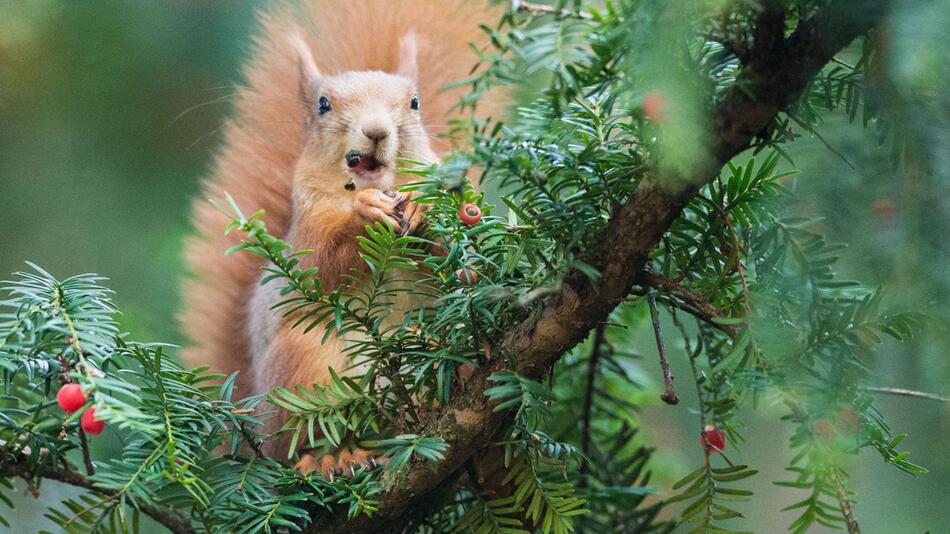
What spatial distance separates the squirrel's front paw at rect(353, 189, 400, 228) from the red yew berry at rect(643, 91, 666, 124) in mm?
569

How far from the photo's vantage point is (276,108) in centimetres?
162

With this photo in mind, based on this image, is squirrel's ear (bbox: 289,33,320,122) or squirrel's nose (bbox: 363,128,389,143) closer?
squirrel's nose (bbox: 363,128,389,143)

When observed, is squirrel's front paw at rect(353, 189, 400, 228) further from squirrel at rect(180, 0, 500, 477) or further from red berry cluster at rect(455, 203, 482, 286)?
red berry cluster at rect(455, 203, 482, 286)

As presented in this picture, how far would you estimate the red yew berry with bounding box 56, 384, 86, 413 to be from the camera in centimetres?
73

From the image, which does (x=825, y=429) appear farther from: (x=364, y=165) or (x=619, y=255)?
(x=364, y=165)

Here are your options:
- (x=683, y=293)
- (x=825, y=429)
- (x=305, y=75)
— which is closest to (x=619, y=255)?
(x=683, y=293)

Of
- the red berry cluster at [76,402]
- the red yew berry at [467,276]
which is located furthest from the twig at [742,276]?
the red berry cluster at [76,402]

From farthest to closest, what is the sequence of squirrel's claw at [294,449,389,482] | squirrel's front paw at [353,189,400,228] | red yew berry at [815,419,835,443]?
1. squirrel's front paw at [353,189,400,228]
2. squirrel's claw at [294,449,389,482]
3. red yew berry at [815,419,835,443]

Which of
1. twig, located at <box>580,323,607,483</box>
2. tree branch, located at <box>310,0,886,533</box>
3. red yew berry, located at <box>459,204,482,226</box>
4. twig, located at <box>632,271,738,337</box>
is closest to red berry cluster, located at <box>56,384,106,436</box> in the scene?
tree branch, located at <box>310,0,886,533</box>

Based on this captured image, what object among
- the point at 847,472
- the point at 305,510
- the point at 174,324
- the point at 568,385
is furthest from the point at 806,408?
the point at 174,324

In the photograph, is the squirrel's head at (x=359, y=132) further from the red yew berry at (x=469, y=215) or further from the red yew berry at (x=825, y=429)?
the red yew berry at (x=825, y=429)

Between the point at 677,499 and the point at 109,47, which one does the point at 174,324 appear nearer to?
the point at 109,47

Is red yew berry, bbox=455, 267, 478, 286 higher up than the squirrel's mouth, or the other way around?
the squirrel's mouth

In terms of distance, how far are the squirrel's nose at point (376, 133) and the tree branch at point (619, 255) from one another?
1.80 ft
